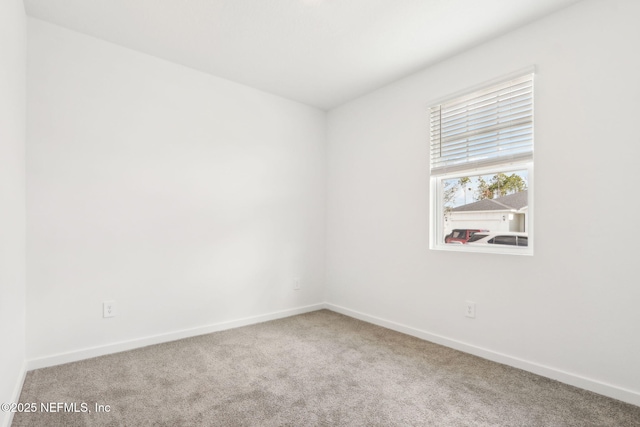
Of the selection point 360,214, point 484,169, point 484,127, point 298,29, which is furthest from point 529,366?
point 298,29

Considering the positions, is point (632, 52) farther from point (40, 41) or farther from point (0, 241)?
point (40, 41)

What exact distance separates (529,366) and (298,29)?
2.96m

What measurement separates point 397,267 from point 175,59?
2830 millimetres

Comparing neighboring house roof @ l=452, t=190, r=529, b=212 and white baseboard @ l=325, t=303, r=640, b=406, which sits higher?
neighboring house roof @ l=452, t=190, r=529, b=212

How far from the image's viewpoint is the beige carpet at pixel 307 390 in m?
1.78

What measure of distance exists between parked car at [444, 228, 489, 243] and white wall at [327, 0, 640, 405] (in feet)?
0.53

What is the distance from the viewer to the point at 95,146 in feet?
8.55

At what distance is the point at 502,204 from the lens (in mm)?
2598

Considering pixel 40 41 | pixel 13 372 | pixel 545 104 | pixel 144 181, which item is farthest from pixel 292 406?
pixel 40 41

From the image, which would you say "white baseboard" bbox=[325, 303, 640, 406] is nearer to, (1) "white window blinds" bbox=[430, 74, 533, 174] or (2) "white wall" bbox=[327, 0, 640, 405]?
(2) "white wall" bbox=[327, 0, 640, 405]

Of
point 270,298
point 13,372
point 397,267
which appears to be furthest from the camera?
point 270,298

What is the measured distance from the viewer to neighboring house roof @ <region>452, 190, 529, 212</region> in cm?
247

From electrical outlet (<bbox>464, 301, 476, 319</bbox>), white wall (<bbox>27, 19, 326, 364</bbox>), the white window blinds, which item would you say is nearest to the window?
the white window blinds

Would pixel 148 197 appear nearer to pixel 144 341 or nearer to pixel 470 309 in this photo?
pixel 144 341
